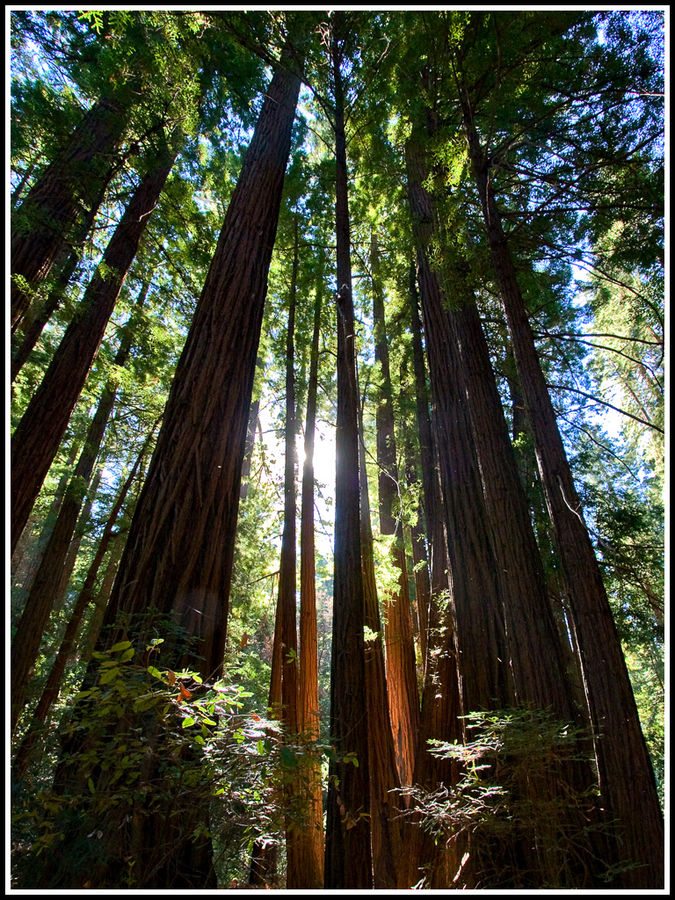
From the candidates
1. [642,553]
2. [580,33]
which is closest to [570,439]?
[642,553]

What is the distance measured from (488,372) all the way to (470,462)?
1.14 m

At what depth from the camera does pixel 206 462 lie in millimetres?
3008

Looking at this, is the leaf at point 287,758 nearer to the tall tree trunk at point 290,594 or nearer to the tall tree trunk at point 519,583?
the tall tree trunk at point 519,583

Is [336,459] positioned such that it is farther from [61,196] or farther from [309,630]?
[61,196]

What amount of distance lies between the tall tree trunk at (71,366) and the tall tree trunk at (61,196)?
465mm

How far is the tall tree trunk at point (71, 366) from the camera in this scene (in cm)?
464

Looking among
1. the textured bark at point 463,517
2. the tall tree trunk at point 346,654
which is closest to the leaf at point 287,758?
the tall tree trunk at point 346,654

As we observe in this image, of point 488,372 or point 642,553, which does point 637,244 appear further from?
point 642,553

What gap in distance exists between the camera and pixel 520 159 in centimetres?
614

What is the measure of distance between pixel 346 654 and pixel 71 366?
4953 mm

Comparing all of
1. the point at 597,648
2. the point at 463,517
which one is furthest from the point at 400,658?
the point at 597,648

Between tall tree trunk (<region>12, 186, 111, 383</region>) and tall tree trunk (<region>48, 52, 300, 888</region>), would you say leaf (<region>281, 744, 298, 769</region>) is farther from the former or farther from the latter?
tall tree trunk (<region>12, 186, 111, 383</region>)

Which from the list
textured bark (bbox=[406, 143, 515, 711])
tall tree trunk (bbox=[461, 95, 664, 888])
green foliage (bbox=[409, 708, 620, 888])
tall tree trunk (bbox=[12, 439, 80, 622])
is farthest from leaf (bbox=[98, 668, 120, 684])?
tall tree trunk (bbox=[12, 439, 80, 622])

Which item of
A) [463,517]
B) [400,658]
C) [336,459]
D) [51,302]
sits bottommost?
[400,658]
